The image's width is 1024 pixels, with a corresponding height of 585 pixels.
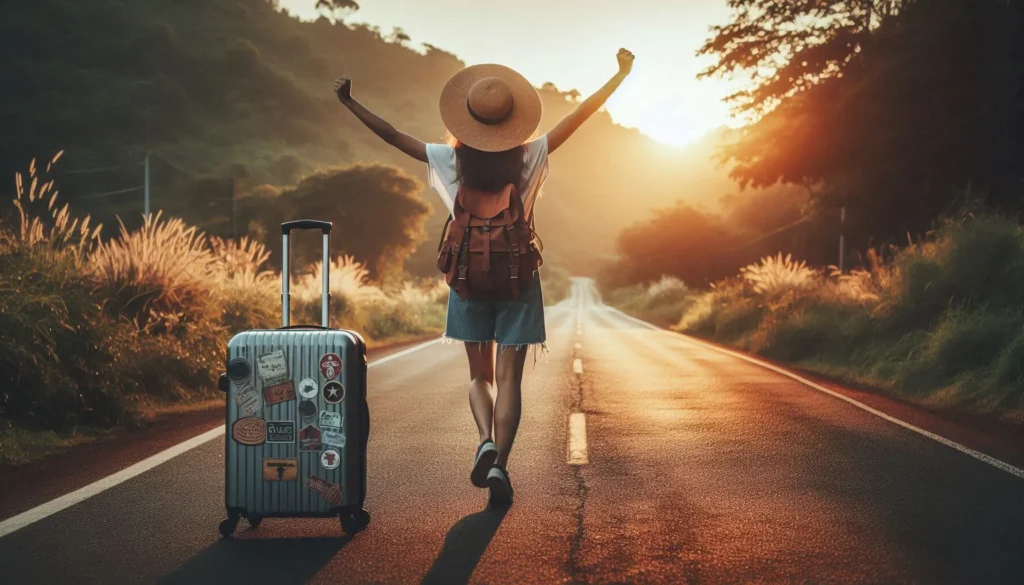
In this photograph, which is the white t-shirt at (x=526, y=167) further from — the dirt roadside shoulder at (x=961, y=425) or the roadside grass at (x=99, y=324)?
the dirt roadside shoulder at (x=961, y=425)

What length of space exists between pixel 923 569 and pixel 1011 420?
18.5 feet

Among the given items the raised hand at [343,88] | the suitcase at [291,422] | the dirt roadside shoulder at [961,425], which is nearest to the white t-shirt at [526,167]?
the raised hand at [343,88]

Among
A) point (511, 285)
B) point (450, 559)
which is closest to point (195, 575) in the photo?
point (450, 559)

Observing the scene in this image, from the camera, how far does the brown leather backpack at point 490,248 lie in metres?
4.47

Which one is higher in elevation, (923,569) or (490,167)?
(490,167)

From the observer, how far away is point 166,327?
10.1m

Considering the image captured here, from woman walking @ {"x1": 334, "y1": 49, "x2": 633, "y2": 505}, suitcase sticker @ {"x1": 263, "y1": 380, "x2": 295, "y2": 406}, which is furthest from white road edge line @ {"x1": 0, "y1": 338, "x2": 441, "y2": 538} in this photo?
woman walking @ {"x1": 334, "y1": 49, "x2": 633, "y2": 505}

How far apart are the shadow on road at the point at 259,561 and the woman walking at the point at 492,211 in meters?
0.93

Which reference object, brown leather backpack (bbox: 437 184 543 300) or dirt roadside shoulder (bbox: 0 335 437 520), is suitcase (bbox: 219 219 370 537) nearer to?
brown leather backpack (bbox: 437 184 543 300)

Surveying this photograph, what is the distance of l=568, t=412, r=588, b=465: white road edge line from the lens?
6.13m

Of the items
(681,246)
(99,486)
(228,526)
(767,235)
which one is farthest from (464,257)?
(681,246)

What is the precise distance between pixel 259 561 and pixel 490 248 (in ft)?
5.91

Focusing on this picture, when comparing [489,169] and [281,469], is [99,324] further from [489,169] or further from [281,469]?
[489,169]

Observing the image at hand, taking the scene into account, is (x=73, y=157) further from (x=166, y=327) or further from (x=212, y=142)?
(x=166, y=327)
